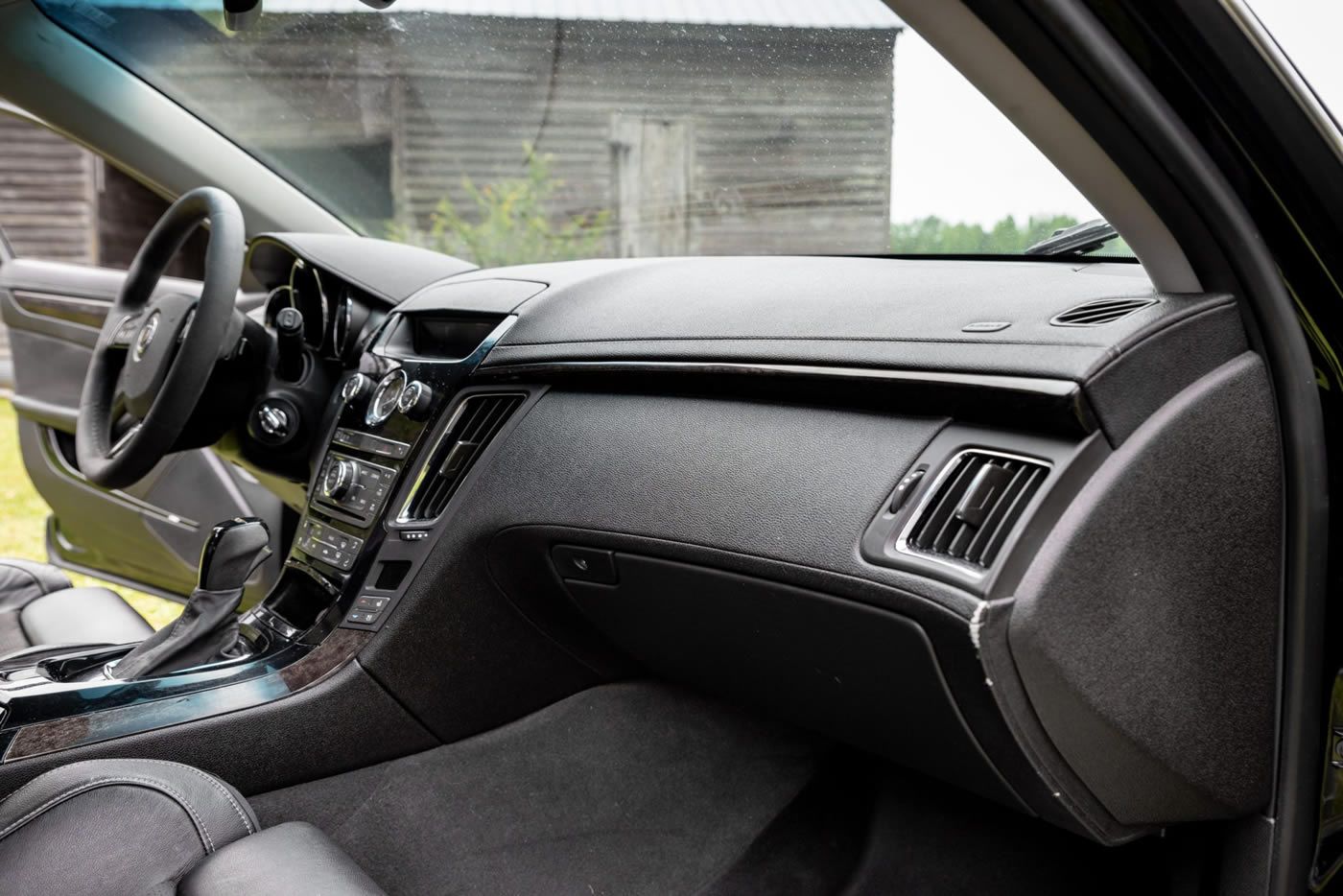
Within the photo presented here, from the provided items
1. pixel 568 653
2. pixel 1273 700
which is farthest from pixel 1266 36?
pixel 568 653

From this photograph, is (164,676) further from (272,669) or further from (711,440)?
(711,440)

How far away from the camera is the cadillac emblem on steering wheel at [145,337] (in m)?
1.81

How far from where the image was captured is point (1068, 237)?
4.58 feet

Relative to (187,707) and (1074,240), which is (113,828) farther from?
(1074,240)

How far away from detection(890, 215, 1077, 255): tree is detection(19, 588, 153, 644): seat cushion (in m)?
1.39

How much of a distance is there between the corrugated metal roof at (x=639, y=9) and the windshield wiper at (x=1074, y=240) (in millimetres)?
341

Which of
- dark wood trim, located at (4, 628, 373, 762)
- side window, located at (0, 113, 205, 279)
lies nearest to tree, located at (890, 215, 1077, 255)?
dark wood trim, located at (4, 628, 373, 762)

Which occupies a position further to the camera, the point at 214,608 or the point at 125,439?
the point at 125,439

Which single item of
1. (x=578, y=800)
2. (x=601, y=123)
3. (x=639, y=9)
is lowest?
(x=578, y=800)

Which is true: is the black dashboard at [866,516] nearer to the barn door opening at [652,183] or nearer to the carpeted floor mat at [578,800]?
the carpeted floor mat at [578,800]

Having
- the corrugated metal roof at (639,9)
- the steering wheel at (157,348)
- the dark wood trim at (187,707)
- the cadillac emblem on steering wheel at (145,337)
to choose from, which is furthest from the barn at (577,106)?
the dark wood trim at (187,707)

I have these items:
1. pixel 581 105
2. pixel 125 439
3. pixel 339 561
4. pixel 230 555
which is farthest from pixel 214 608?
pixel 581 105

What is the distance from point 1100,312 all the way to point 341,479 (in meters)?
1.21

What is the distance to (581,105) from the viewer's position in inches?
92.5
